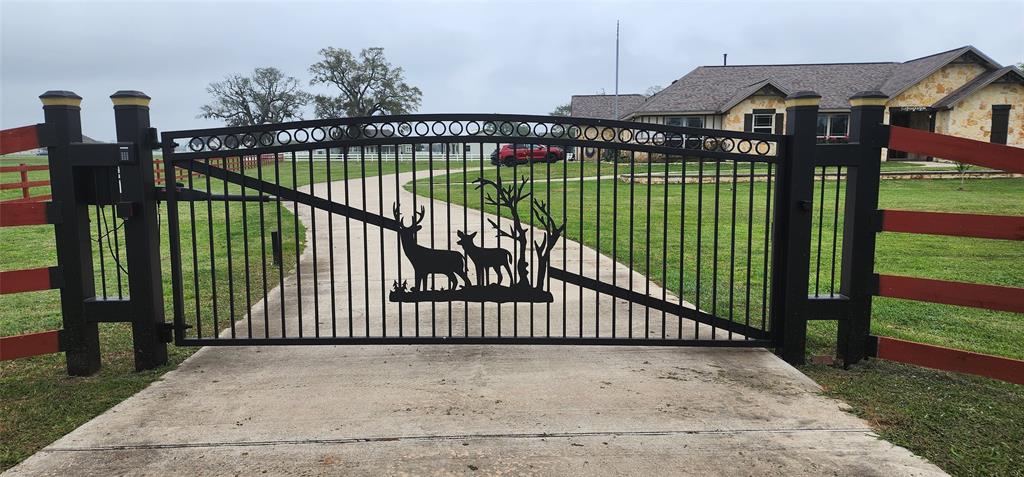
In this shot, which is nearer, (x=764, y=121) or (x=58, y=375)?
(x=58, y=375)

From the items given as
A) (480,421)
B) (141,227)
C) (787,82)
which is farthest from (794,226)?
(787,82)

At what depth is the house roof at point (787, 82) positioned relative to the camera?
32.0m

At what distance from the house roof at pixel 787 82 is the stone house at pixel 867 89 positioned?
0.16 ft

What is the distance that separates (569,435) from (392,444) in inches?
36.4

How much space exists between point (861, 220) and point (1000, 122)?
31971 millimetres

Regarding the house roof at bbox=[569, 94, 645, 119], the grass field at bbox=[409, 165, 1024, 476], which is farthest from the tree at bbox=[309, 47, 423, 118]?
the grass field at bbox=[409, 165, 1024, 476]

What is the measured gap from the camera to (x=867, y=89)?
30375 mm

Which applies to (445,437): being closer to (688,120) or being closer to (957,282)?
(957,282)

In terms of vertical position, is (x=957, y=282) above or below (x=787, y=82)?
below

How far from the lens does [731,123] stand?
3291cm

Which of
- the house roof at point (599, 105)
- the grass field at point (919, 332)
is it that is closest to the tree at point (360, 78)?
the house roof at point (599, 105)

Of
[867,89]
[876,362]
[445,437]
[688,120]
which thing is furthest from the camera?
[688,120]

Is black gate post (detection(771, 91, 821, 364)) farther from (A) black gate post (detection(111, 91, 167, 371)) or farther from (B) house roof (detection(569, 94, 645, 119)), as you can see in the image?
(B) house roof (detection(569, 94, 645, 119))

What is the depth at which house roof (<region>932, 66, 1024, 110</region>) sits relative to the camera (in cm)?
2838
